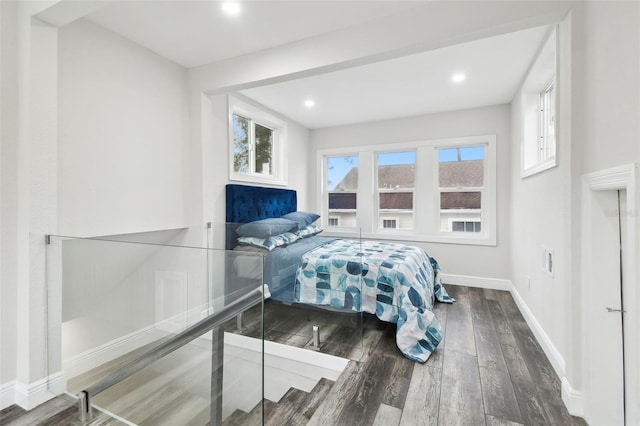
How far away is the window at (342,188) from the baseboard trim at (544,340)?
264 centimetres

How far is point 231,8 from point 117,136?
137cm

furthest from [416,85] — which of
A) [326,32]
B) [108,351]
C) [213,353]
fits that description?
[108,351]

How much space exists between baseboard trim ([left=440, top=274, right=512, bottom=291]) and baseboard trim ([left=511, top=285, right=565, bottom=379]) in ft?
1.99

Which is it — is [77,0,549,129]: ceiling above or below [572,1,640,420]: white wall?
above

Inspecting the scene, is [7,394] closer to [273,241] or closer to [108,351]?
[108,351]

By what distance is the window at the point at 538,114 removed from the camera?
2.64 metres

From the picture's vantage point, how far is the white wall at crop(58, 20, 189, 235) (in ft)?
6.97

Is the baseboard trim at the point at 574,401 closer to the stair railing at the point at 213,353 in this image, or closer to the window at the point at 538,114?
the window at the point at 538,114

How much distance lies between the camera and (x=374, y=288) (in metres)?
2.69

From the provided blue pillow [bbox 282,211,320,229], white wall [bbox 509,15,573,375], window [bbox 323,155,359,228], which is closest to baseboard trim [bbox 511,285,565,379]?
white wall [bbox 509,15,573,375]

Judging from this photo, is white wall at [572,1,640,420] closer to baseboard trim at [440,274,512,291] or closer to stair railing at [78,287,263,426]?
stair railing at [78,287,263,426]

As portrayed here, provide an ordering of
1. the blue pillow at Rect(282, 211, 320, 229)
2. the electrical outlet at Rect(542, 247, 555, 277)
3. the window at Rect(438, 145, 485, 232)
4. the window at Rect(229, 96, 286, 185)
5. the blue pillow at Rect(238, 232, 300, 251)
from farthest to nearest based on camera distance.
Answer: the window at Rect(438, 145, 485, 232) → the window at Rect(229, 96, 286, 185) → the blue pillow at Rect(282, 211, 320, 229) → the blue pillow at Rect(238, 232, 300, 251) → the electrical outlet at Rect(542, 247, 555, 277)

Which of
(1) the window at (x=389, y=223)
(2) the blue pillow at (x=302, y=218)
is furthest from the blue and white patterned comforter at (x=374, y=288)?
(1) the window at (x=389, y=223)

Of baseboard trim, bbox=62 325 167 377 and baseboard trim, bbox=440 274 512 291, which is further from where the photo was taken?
baseboard trim, bbox=440 274 512 291
